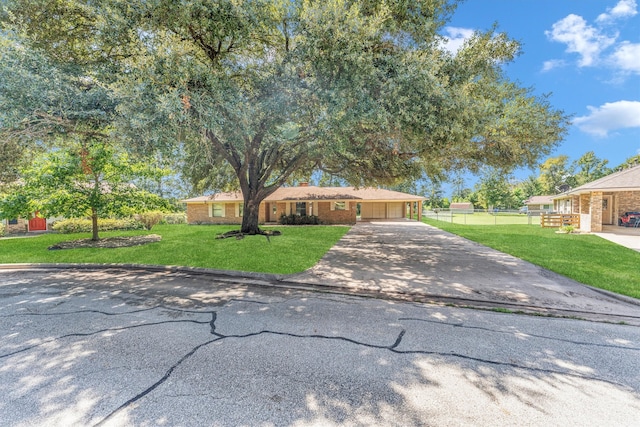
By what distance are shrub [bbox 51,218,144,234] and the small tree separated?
5.88 metres

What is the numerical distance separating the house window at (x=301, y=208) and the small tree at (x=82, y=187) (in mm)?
14146

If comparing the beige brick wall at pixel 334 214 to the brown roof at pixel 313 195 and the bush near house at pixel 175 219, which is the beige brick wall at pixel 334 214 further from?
the bush near house at pixel 175 219

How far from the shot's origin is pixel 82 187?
11.4m

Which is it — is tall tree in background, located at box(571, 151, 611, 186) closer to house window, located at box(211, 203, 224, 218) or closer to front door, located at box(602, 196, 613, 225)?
front door, located at box(602, 196, 613, 225)

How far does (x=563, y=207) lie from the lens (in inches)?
1297

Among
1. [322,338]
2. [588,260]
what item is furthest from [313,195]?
[322,338]

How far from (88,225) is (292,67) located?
16980 mm

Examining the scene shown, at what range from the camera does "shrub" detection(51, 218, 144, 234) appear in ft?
55.0

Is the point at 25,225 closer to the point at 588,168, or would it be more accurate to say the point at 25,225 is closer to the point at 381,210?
the point at 381,210

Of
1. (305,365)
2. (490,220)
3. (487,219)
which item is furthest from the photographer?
(487,219)

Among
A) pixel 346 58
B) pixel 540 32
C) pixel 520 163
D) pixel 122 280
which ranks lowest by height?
pixel 122 280

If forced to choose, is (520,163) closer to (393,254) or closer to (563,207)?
(393,254)

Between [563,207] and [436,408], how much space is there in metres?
41.0

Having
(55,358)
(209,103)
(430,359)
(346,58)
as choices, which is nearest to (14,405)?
(55,358)
